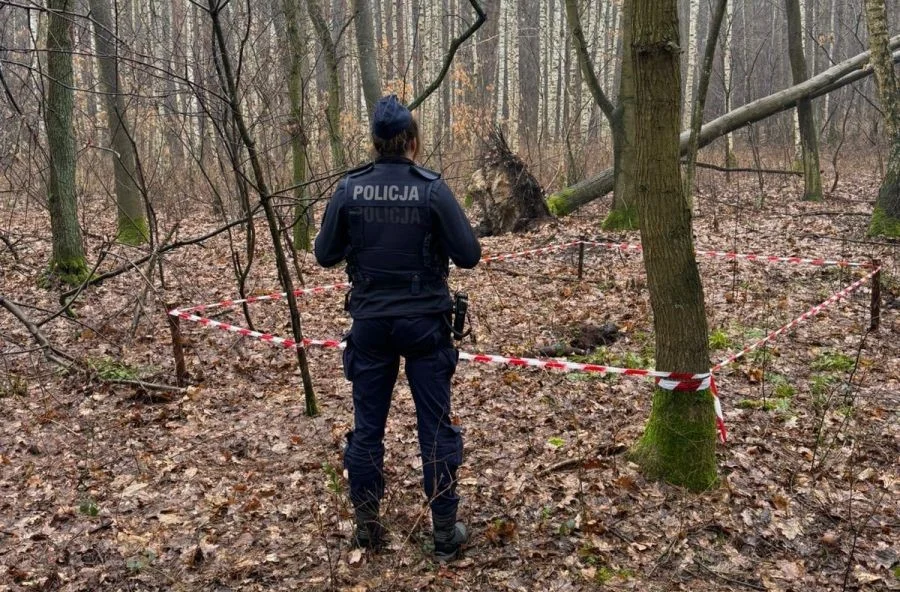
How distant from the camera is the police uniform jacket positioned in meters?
3.32

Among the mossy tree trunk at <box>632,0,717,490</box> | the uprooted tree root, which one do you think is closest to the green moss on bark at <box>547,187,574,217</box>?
the uprooted tree root

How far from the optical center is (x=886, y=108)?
929cm

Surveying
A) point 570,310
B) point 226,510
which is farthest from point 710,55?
point 226,510

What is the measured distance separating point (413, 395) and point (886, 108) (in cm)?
883

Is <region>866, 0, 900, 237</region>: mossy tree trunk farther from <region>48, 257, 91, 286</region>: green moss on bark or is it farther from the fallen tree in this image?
<region>48, 257, 91, 286</region>: green moss on bark

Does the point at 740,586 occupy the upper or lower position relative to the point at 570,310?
lower

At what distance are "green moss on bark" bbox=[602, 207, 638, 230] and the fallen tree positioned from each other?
1379mm

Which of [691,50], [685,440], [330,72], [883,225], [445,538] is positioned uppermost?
[691,50]

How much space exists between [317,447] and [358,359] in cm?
176

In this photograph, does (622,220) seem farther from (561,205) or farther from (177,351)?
(177,351)

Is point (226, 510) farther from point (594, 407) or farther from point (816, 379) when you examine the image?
point (816, 379)

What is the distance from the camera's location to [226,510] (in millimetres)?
4234

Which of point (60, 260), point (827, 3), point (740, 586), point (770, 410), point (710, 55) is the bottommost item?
point (740, 586)

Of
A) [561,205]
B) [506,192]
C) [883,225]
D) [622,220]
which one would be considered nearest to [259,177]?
[506,192]
